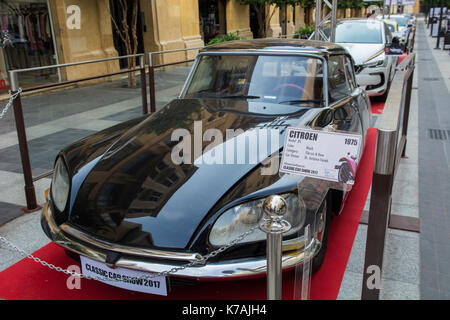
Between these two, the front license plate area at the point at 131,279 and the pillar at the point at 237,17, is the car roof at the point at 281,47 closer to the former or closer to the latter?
the front license plate area at the point at 131,279

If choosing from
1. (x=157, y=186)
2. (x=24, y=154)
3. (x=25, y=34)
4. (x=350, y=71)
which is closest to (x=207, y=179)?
(x=157, y=186)

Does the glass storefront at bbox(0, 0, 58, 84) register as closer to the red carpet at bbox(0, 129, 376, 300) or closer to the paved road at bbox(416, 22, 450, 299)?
the red carpet at bbox(0, 129, 376, 300)

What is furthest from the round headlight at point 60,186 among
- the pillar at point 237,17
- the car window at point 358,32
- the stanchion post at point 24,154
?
the pillar at point 237,17

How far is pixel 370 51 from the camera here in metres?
9.01

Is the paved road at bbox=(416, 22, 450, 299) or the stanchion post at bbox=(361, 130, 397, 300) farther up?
the stanchion post at bbox=(361, 130, 397, 300)

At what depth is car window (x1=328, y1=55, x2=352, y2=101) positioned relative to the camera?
3883 mm

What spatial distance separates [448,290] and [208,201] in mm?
1765

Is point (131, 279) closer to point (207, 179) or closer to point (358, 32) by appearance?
point (207, 179)

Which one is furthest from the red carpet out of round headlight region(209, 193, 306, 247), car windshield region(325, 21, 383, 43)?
car windshield region(325, 21, 383, 43)

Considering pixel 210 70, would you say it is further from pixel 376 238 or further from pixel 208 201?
pixel 376 238

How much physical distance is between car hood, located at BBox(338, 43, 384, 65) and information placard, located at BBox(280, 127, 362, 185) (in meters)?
7.26

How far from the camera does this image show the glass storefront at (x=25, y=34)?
10625 mm

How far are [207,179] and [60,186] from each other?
1139mm

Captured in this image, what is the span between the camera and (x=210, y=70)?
4035 millimetres
